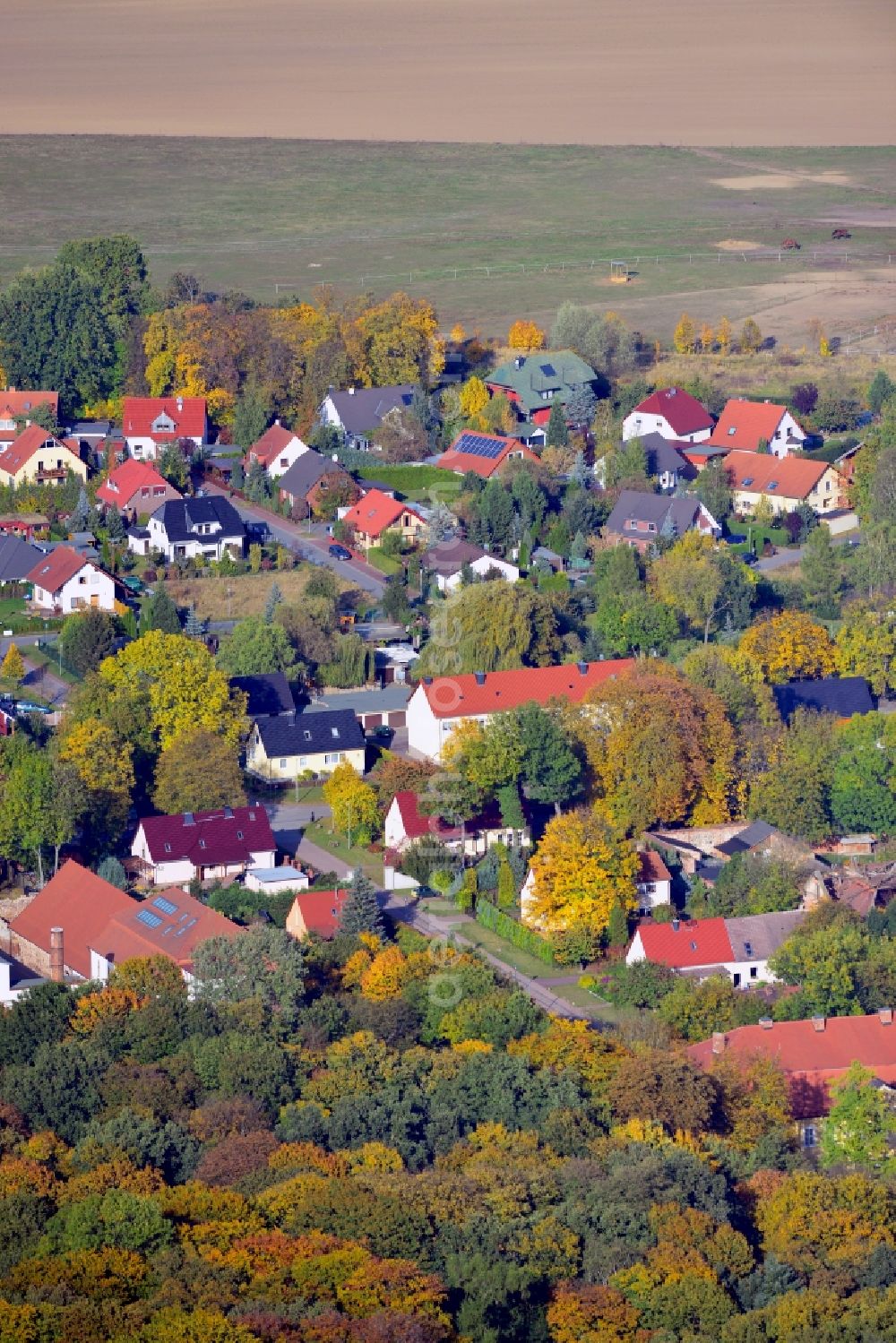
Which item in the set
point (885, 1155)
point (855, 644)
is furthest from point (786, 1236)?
point (855, 644)

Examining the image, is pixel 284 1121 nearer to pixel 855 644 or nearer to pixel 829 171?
pixel 855 644

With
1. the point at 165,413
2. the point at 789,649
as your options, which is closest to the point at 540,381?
the point at 165,413

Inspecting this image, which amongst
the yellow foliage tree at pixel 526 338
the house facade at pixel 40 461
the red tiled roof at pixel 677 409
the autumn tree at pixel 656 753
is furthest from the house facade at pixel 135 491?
the autumn tree at pixel 656 753

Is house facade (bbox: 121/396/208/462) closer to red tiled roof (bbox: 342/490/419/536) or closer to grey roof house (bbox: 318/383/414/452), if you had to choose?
grey roof house (bbox: 318/383/414/452)

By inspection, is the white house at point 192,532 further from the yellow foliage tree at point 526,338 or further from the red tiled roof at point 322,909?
the yellow foliage tree at point 526,338

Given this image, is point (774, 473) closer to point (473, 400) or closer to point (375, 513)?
point (473, 400)
